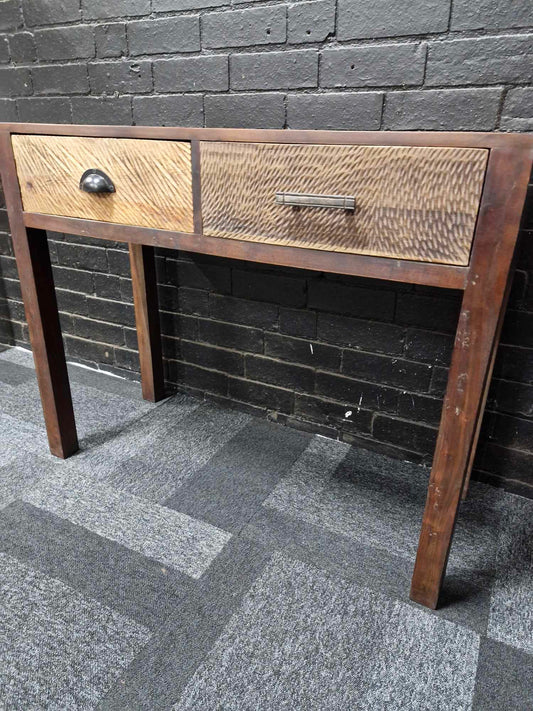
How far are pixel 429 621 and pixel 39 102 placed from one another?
5.75 ft

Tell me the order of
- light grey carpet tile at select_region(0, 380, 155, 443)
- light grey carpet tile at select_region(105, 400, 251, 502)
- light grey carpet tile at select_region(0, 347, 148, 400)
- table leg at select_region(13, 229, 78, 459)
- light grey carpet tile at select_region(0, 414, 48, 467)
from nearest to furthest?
table leg at select_region(13, 229, 78, 459), light grey carpet tile at select_region(105, 400, 251, 502), light grey carpet tile at select_region(0, 414, 48, 467), light grey carpet tile at select_region(0, 380, 155, 443), light grey carpet tile at select_region(0, 347, 148, 400)

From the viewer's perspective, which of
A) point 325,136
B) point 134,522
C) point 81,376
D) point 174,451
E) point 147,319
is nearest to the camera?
point 325,136

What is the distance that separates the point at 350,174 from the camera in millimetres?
739

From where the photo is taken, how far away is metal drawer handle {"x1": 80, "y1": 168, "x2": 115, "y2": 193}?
95cm

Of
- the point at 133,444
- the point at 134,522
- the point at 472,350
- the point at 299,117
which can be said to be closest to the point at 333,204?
the point at 472,350

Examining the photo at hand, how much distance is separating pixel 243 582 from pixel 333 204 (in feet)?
2.34

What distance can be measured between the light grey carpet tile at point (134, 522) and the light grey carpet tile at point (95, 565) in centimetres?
2

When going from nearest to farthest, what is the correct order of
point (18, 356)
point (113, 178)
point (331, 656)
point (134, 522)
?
point (331, 656) → point (113, 178) → point (134, 522) → point (18, 356)

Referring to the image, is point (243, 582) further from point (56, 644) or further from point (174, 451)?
point (174, 451)

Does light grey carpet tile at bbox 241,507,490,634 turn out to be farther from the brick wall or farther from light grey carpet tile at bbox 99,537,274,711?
the brick wall

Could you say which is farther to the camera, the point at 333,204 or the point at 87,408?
the point at 87,408

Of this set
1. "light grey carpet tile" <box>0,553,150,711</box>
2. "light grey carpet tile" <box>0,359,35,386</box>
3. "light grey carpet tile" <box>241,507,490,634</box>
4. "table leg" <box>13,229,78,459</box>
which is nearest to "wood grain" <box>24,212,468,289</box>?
"table leg" <box>13,229,78,459</box>

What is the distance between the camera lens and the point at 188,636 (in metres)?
0.86

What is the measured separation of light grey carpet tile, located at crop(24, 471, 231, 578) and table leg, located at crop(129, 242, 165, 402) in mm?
427
